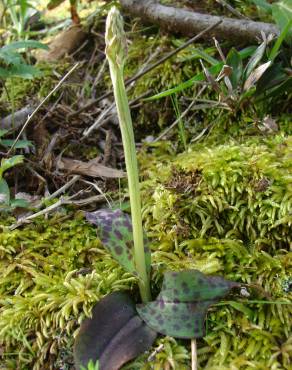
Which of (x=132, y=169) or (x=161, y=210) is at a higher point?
(x=132, y=169)

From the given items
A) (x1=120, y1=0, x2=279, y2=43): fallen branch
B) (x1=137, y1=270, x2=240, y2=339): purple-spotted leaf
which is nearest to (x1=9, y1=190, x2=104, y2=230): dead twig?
(x1=137, y1=270, x2=240, y2=339): purple-spotted leaf

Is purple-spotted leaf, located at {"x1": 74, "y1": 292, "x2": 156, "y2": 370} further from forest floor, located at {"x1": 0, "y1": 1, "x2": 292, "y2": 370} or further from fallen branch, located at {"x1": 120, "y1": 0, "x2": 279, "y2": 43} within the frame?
fallen branch, located at {"x1": 120, "y1": 0, "x2": 279, "y2": 43}

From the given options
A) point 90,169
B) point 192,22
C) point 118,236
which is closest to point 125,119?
point 118,236

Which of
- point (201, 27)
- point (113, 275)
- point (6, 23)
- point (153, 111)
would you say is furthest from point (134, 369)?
point (6, 23)

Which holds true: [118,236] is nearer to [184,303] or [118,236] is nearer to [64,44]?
[184,303]

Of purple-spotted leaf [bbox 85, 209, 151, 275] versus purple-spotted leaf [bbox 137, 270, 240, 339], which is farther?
purple-spotted leaf [bbox 85, 209, 151, 275]

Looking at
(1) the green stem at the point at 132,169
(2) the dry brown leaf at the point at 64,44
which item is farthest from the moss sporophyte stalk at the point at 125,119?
(2) the dry brown leaf at the point at 64,44
